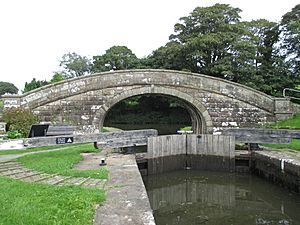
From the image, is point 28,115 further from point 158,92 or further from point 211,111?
point 211,111

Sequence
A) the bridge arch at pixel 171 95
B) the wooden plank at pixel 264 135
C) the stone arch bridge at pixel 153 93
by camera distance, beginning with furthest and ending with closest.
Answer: the bridge arch at pixel 171 95 < the stone arch bridge at pixel 153 93 < the wooden plank at pixel 264 135

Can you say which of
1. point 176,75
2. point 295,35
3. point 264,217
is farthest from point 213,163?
point 295,35

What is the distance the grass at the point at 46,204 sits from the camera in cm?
279

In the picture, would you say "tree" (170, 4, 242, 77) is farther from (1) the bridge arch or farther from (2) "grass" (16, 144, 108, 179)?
(2) "grass" (16, 144, 108, 179)

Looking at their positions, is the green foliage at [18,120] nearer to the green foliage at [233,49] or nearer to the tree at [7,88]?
the green foliage at [233,49]

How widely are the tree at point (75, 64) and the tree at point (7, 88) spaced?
1491 cm

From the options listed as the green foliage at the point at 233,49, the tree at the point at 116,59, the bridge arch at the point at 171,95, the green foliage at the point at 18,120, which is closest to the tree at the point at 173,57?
the green foliage at the point at 233,49

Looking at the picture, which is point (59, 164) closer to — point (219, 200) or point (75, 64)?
point (219, 200)

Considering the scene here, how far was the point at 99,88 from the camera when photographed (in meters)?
11.4

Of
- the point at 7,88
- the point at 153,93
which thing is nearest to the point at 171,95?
the point at 153,93

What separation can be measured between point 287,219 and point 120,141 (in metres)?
4.49

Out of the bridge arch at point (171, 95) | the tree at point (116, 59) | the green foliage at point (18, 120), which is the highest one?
the tree at point (116, 59)

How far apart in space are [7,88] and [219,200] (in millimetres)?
59622

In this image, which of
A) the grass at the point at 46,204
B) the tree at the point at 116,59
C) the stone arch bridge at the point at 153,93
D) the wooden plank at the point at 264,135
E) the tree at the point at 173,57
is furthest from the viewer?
the tree at the point at 116,59
